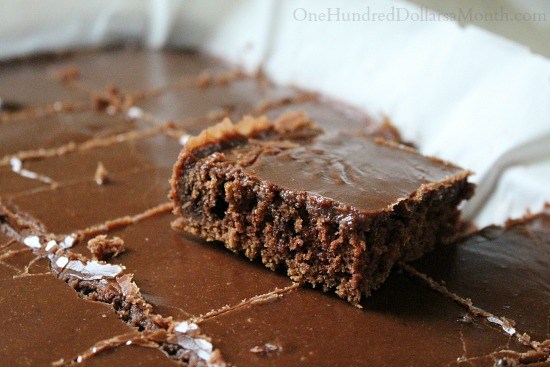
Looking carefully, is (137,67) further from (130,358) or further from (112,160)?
(130,358)

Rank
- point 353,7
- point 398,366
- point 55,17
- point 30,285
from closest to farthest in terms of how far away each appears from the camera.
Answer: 1. point 398,366
2. point 30,285
3. point 353,7
4. point 55,17

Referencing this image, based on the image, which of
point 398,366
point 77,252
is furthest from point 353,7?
point 398,366

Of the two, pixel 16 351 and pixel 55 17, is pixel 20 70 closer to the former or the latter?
pixel 55 17

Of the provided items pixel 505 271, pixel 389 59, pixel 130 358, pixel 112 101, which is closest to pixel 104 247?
pixel 130 358

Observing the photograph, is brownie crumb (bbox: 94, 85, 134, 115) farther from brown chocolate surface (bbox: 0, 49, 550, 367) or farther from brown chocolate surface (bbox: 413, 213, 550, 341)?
brown chocolate surface (bbox: 413, 213, 550, 341)

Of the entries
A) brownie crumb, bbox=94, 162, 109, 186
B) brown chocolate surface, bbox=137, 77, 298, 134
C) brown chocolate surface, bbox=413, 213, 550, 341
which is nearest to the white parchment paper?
brown chocolate surface, bbox=137, 77, 298, 134

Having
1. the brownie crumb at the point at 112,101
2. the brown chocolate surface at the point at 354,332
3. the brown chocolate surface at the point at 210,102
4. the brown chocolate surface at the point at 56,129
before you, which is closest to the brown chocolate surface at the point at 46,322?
the brown chocolate surface at the point at 354,332
